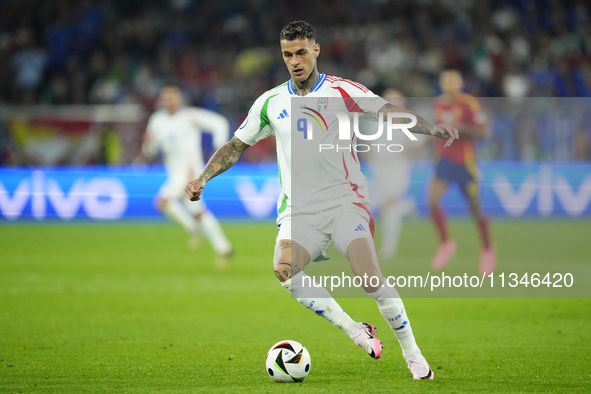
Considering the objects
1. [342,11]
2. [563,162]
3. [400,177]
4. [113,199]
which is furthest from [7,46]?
[563,162]

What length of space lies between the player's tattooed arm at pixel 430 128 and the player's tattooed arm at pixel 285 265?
3.25 feet

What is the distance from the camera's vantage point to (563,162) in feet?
49.9

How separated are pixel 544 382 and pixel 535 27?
17.3 m

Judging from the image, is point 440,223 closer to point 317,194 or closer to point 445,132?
point 317,194

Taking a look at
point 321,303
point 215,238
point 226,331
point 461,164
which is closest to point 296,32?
point 321,303

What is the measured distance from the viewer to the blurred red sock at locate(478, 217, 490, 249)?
923cm

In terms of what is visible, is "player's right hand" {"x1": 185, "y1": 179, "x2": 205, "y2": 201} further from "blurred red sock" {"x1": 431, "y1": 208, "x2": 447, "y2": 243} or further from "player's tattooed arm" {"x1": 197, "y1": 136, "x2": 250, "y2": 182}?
"blurred red sock" {"x1": 431, "y1": 208, "x2": 447, "y2": 243}

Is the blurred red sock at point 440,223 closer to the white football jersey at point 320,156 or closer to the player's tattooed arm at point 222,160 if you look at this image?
the white football jersey at point 320,156

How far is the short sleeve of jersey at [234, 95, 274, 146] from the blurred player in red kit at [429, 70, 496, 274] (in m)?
4.71

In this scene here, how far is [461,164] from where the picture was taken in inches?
370

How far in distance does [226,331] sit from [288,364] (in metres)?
1.97

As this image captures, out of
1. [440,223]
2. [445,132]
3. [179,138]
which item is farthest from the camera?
[179,138]

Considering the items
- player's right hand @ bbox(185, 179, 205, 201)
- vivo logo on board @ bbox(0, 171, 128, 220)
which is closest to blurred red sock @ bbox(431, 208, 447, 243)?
player's right hand @ bbox(185, 179, 205, 201)

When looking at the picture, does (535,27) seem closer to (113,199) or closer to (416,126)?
(113,199)
